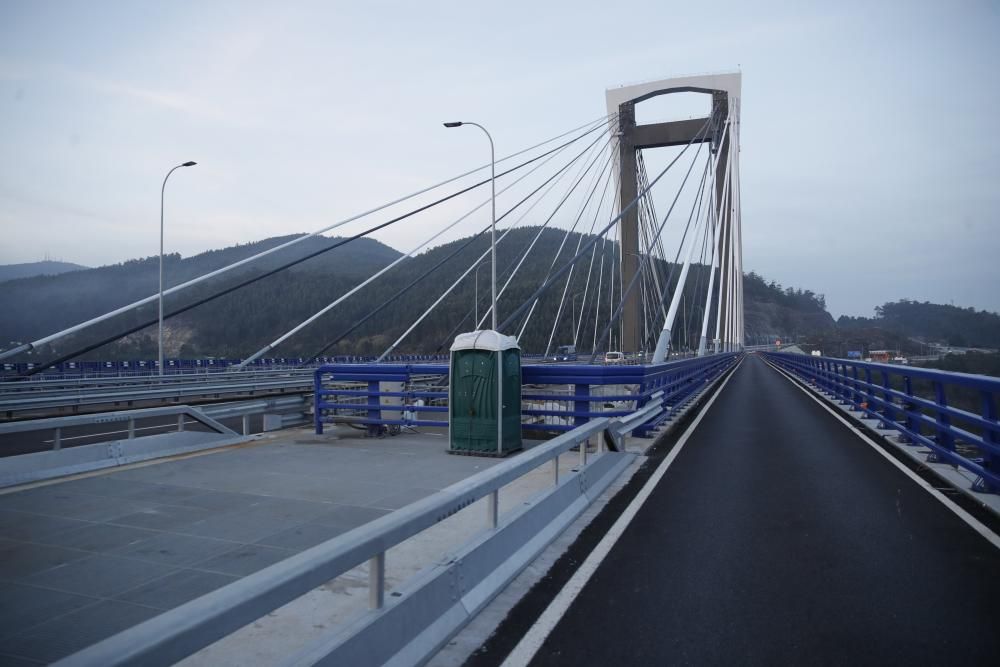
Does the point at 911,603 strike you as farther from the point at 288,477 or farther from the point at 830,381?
the point at 830,381

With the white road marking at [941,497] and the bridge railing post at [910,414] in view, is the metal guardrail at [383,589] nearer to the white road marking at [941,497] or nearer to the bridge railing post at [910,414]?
the white road marking at [941,497]

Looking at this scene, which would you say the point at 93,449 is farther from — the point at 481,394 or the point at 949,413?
the point at 949,413

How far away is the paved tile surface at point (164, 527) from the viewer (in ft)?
14.6

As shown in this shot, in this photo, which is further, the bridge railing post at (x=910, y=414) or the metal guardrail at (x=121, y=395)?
the metal guardrail at (x=121, y=395)

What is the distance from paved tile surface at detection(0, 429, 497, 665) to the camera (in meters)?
4.45

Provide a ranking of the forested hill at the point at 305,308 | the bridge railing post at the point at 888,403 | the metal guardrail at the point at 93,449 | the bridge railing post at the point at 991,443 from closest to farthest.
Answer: the bridge railing post at the point at 991,443
the metal guardrail at the point at 93,449
the bridge railing post at the point at 888,403
the forested hill at the point at 305,308

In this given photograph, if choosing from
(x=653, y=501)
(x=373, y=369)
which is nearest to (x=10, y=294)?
(x=373, y=369)

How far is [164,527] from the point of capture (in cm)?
645

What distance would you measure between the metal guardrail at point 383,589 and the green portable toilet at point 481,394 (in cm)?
427

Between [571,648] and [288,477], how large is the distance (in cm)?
596

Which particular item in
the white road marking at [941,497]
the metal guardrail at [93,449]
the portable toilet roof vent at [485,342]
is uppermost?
the portable toilet roof vent at [485,342]

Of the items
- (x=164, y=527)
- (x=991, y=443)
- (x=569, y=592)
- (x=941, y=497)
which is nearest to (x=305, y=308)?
(x=164, y=527)

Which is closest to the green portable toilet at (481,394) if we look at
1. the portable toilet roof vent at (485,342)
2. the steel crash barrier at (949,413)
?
the portable toilet roof vent at (485,342)

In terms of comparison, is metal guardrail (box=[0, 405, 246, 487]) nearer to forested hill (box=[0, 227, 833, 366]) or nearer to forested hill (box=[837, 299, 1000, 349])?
forested hill (box=[837, 299, 1000, 349])
